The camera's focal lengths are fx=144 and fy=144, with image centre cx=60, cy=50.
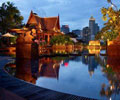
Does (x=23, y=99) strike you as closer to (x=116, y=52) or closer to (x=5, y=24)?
(x=116, y=52)

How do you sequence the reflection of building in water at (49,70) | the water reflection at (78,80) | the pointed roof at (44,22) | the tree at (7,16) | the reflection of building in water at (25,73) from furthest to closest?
the pointed roof at (44,22), the tree at (7,16), the reflection of building in water at (49,70), the reflection of building in water at (25,73), the water reflection at (78,80)

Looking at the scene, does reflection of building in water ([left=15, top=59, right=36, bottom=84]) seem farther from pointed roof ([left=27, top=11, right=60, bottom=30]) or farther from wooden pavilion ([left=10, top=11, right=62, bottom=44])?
pointed roof ([left=27, top=11, right=60, bottom=30])

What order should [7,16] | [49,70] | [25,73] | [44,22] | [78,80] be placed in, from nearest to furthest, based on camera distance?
[78,80], [25,73], [49,70], [7,16], [44,22]

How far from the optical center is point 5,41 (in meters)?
23.2

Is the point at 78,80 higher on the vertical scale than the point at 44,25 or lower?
lower

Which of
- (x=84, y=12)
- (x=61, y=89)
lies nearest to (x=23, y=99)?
(x=61, y=89)

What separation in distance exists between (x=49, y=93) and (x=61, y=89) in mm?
629

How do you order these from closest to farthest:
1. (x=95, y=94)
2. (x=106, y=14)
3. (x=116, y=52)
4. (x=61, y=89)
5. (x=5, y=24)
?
1. (x=95, y=94)
2. (x=61, y=89)
3. (x=106, y=14)
4. (x=116, y=52)
5. (x=5, y=24)


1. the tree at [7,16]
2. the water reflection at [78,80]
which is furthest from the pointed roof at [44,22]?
the water reflection at [78,80]

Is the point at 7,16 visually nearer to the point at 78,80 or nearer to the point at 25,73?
the point at 25,73

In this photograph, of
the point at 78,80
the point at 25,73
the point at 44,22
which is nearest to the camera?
the point at 78,80

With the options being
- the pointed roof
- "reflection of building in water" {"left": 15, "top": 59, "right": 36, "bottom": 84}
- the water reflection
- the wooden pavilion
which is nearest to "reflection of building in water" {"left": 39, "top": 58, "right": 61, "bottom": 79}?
the water reflection

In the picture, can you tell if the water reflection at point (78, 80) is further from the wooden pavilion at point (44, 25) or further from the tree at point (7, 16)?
the wooden pavilion at point (44, 25)

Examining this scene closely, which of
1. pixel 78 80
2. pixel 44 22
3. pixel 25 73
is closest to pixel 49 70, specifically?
pixel 25 73
